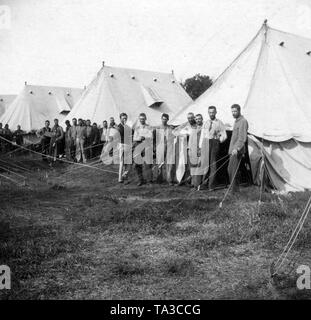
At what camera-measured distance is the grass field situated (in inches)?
132

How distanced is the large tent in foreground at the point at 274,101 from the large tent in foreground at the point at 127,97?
671 cm

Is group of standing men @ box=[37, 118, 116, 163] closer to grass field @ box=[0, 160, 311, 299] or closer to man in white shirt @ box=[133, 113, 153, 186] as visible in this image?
man in white shirt @ box=[133, 113, 153, 186]

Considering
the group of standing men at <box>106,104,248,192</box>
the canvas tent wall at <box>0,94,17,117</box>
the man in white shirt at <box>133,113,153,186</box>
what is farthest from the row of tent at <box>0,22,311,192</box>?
the canvas tent wall at <box>0,94,17,117</box>

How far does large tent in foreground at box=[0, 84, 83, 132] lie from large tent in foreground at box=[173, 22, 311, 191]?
15.7 metres

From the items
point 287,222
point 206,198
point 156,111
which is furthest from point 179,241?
point 156,111

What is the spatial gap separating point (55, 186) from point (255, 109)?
473cm

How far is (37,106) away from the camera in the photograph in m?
25.0

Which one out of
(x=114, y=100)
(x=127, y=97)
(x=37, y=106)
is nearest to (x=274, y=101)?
(x=114, y=100)

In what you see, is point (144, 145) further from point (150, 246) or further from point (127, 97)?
point (127, 97)

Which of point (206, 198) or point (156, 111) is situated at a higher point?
point (156, 111)

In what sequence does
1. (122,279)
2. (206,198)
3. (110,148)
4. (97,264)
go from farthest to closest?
(110,148) < (206,198) < (97,264) < (122,279)

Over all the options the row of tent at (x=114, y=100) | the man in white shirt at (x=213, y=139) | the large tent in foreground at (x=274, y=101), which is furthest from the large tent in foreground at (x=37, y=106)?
the man in white shirt at (x=213, y=139)

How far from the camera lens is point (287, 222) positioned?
497cm
